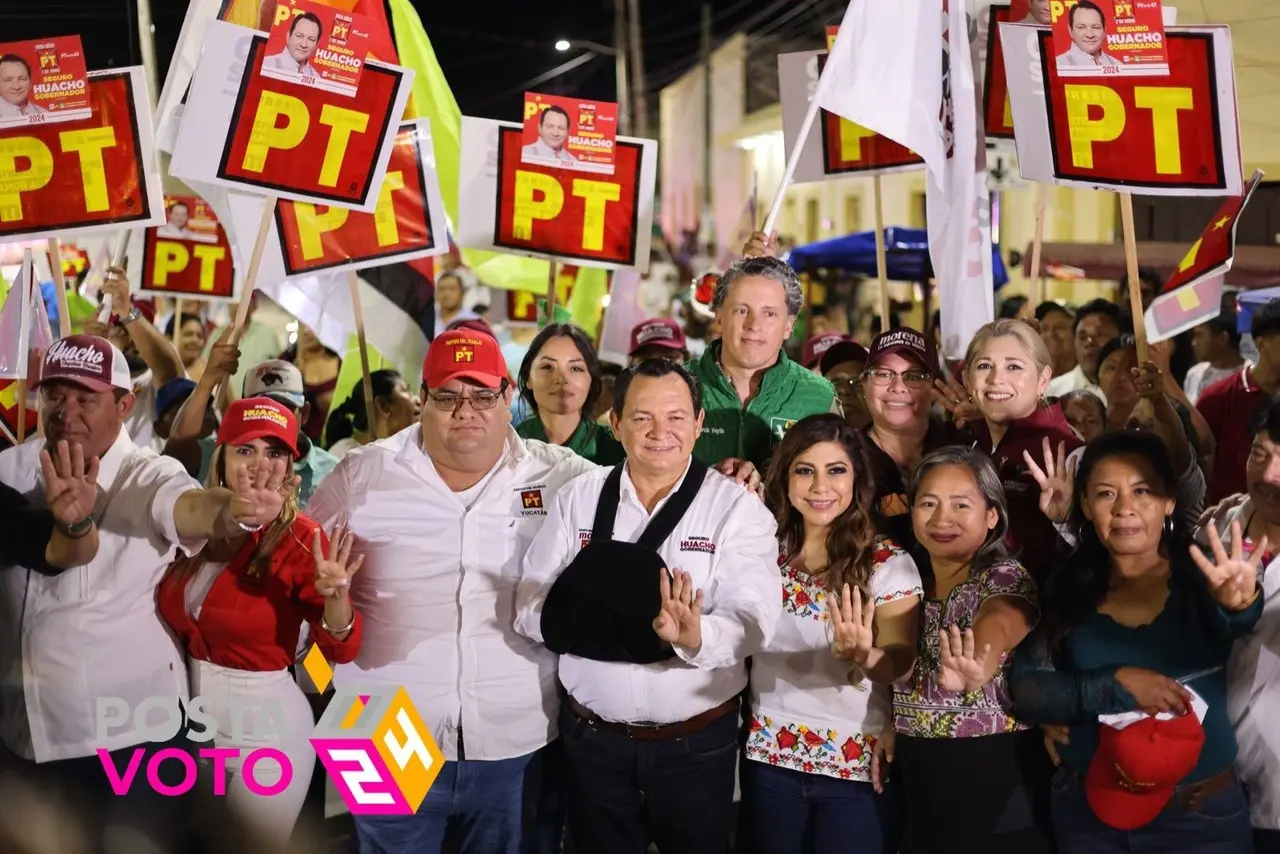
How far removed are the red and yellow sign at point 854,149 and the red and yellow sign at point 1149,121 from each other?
1223 millimetres

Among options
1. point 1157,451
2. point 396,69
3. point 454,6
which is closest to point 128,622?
point 396,69

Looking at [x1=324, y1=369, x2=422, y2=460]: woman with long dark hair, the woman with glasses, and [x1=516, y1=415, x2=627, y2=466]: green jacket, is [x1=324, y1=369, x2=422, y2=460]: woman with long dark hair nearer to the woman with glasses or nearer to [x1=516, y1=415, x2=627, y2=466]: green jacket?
[x1=516, y1=415, x2=627, y2=466]: green jacket

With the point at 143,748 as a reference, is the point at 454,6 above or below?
above

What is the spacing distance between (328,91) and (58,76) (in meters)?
1.19

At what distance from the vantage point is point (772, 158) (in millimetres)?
42250

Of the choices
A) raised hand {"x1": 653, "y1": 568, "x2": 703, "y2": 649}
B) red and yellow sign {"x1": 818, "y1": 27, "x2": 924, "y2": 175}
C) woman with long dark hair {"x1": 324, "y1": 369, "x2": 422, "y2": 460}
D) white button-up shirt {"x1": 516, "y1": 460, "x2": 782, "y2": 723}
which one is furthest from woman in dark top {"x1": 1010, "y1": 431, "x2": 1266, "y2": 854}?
woman with long dark hair {"x1": 324, "y1": 369, "x2": 422, "y2": 460}

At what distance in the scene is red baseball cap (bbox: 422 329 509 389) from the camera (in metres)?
3.85

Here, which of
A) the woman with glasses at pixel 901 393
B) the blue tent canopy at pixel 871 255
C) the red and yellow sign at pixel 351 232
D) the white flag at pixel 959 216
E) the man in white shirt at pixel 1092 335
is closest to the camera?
the woman with glasses at pixel 901 393

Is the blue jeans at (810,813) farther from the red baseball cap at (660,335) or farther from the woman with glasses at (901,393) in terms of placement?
the red baseball cap at (660,335)

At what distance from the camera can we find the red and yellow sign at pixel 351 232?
582 centimetres

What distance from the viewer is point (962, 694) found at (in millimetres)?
3576

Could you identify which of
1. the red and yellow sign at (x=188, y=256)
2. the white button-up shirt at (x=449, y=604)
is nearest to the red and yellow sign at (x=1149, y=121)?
the white button-up shirt at (x=449, y=604)

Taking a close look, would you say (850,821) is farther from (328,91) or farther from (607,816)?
(328,91)

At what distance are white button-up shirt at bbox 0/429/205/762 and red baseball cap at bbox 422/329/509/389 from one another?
78cm
